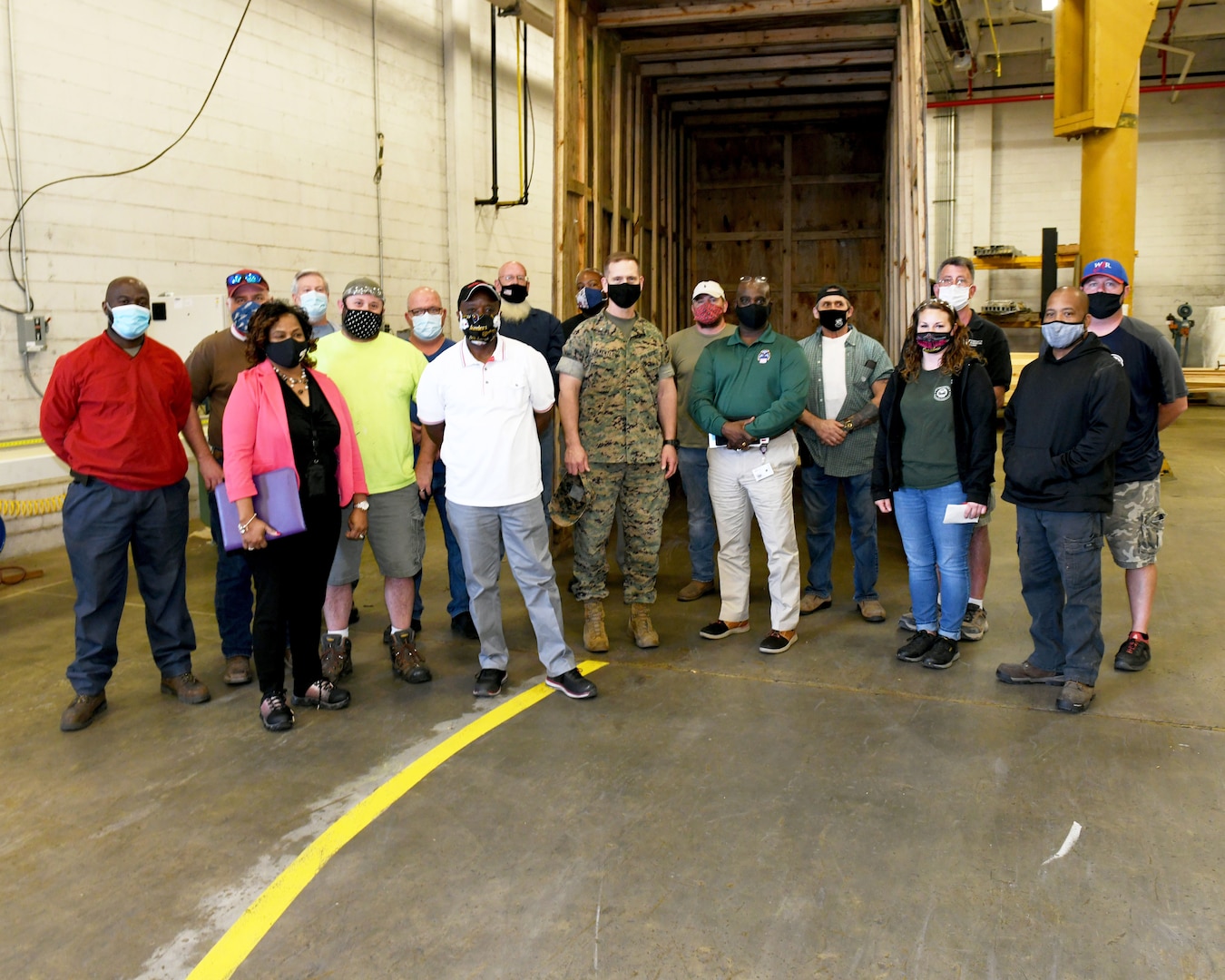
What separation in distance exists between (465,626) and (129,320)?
2.33m

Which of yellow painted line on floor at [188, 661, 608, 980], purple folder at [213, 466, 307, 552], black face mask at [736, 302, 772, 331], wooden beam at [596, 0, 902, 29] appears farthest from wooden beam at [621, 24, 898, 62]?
yellow painted line on floor at [188, 661, 608, 980]

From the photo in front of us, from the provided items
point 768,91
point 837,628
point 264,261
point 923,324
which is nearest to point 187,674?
point 837,628

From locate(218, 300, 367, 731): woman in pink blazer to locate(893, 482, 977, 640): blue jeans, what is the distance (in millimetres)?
2641

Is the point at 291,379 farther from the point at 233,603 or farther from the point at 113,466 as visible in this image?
the point at 233,603

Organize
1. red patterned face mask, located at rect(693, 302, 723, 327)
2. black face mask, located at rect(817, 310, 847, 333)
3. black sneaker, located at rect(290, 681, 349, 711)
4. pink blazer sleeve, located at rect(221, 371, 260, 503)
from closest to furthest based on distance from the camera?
pink blazer sleeve, located at rect(221, 371, 260, 503) < black sneaker, located at rect(290, 681, 349, 711) < black face mask, located at rect(817, 310, 847, 333) < red patterned face mask, located at rect(693, 302, 723, 327)

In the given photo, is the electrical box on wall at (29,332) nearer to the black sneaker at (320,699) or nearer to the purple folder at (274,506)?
the purple folder at (274,506)

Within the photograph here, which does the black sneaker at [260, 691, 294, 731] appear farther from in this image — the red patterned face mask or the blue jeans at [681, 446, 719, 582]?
the red patterned face mask

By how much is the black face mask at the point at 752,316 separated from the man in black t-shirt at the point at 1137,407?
5.00 ft

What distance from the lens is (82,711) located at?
434 cm

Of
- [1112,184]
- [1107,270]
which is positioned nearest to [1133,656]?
[1107,270]

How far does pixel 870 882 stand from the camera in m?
3.06

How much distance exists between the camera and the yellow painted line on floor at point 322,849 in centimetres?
277

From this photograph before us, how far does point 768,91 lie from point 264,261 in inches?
214

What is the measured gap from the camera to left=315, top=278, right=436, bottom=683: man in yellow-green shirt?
15.4ft
